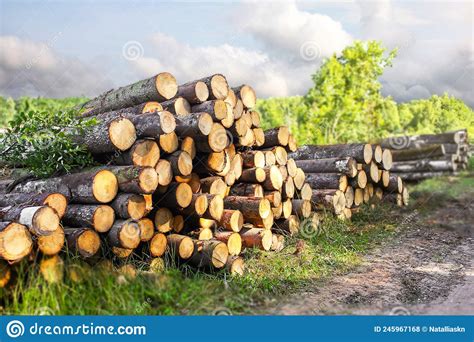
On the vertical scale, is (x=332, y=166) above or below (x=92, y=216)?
above

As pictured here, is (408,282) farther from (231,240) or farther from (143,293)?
(143,293)

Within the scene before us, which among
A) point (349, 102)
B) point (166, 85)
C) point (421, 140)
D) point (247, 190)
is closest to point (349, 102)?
point (349, 102)

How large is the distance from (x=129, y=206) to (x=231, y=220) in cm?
165

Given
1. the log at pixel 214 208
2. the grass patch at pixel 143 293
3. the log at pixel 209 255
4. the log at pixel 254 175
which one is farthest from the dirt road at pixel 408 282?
the log at pixel 254 175

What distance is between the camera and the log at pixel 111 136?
5457 mm

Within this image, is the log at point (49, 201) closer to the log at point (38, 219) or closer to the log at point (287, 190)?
the log at point (38, 219)

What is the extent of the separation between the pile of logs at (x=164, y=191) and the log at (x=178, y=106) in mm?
20

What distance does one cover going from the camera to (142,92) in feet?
21.9

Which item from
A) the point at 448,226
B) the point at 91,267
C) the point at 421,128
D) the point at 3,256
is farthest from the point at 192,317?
the point at 421,128

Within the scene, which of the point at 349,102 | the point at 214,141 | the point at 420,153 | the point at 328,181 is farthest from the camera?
the point at 349,102

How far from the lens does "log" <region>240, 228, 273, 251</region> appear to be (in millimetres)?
6387

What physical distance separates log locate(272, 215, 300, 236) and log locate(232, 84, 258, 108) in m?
1.96

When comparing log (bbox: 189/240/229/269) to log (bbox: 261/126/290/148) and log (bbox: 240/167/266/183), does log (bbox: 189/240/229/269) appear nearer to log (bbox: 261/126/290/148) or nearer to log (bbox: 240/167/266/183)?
log (bbox: 240/167/266/183)

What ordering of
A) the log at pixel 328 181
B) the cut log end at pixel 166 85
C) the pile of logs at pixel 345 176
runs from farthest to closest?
the log at pixel 328 181, the pile of logs at pixel 345 176, the cut log end at pixel 166 85
